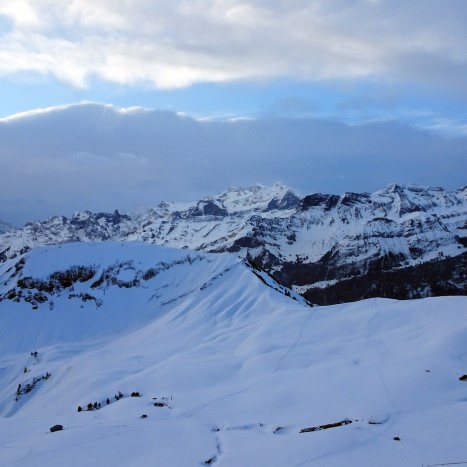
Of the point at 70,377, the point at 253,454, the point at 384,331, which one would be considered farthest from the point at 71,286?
the point at 253,454

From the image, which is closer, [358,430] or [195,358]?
[358,430]

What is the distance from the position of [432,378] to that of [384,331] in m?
15.1

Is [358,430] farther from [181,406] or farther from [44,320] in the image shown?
[44,320]

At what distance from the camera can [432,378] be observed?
2412cm

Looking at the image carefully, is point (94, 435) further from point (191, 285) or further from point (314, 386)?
point (191, 285)

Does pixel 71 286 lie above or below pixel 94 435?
above

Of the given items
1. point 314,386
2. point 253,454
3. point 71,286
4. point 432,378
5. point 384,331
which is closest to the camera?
point 253,454

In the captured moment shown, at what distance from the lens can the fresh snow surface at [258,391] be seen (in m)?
17.5

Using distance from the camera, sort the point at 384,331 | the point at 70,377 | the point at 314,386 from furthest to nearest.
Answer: the point at 70,377, the point at 384,331, the point at 314,386

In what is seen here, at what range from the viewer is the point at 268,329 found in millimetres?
52938

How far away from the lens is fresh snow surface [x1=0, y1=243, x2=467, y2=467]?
17.5 meters

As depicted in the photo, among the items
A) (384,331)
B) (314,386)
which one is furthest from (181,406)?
(384,331)

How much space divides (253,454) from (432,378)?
11.9 meters

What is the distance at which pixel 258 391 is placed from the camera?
95.8 ft
